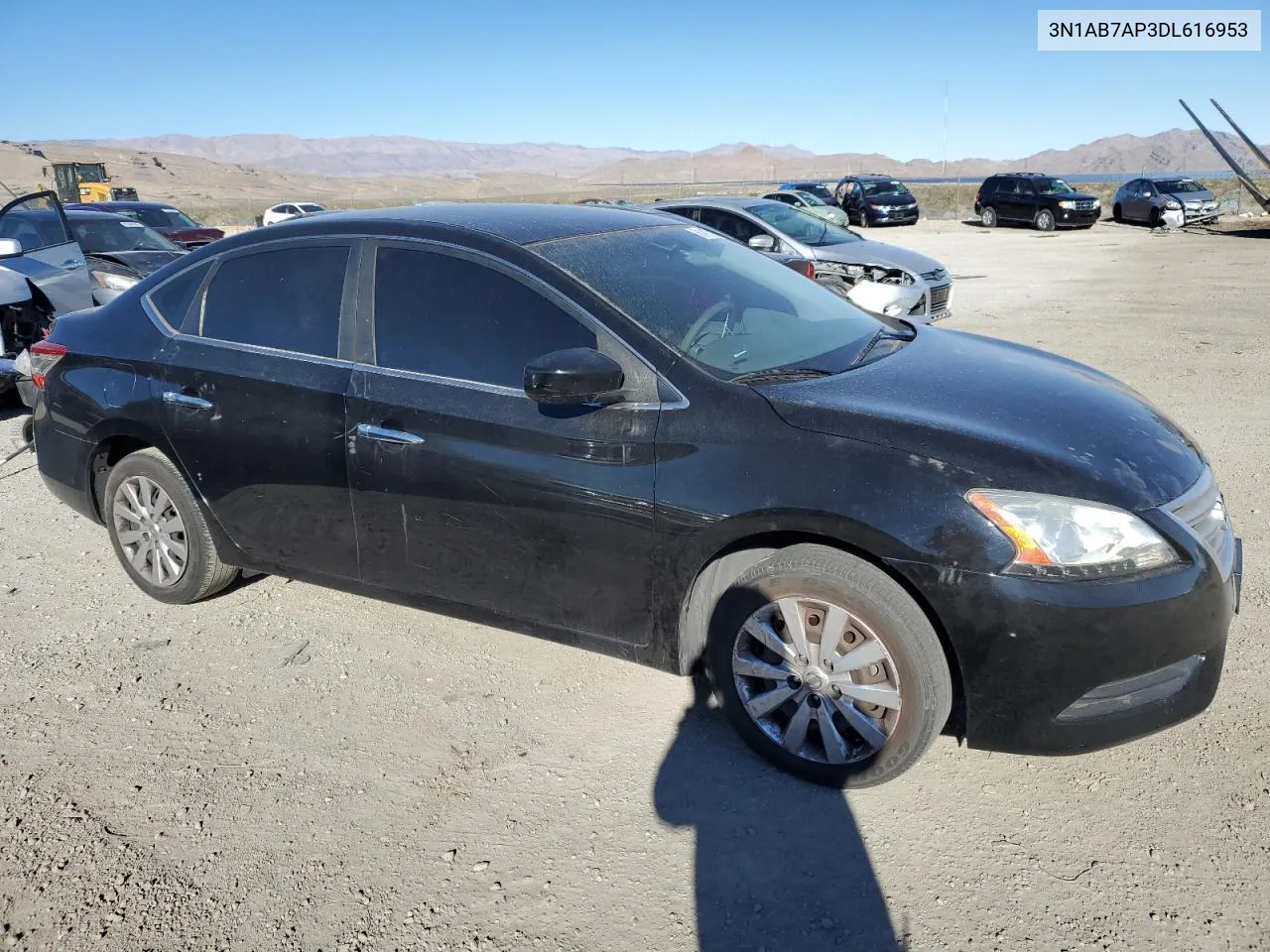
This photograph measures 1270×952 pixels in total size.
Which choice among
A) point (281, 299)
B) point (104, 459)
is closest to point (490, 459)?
point (281, 299)

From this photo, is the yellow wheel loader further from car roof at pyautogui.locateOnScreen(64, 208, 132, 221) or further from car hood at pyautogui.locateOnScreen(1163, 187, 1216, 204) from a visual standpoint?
car hood at pyautogui.locateOnScreen(1163, 187, 1216, 204)

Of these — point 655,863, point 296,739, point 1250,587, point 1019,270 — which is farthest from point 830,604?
point 1019,270

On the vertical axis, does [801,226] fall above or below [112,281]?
above

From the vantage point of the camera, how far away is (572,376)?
9.50 feet

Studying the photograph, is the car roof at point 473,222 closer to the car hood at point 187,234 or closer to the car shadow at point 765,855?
the car shadow at point 765,855

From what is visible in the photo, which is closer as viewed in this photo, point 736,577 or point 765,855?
point 765,855

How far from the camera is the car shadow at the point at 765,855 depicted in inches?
94.7

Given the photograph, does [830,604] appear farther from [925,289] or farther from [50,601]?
[925,289]

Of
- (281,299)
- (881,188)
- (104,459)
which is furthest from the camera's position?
(881,188)

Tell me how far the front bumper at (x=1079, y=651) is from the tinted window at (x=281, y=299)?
2.38m

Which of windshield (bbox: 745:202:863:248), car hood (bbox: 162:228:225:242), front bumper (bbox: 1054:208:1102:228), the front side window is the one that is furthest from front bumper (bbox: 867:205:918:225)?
the front side window

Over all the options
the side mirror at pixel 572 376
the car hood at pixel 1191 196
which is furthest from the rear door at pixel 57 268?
the car hood at pixel 1191 196

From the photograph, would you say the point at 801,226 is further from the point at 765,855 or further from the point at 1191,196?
the point at 1191,196

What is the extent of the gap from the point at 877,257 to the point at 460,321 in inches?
342
